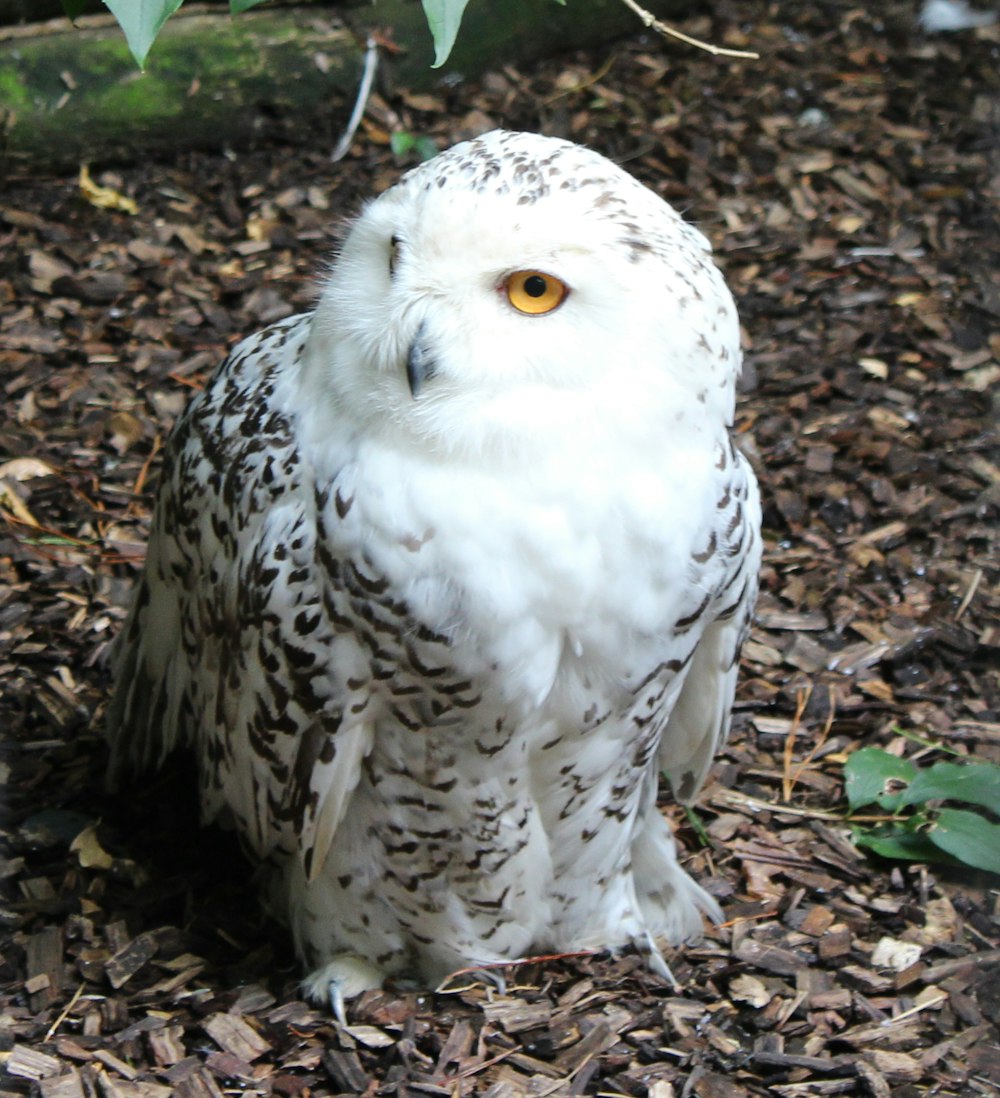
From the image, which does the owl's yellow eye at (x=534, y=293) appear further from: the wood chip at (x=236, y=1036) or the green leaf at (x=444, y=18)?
the wood chip at (x=236, y=1036)

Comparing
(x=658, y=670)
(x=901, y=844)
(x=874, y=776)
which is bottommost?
(x=901, y=844)

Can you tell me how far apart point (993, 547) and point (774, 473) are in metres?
0.65

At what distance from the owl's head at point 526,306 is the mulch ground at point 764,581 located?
21.7 inches

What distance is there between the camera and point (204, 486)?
303cm

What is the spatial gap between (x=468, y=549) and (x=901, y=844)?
156cm

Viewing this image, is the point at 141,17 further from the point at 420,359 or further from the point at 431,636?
the point at 431,636

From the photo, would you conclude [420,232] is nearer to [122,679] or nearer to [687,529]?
[687,529]

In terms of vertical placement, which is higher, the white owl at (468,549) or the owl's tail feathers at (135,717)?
the white owl at (468,549)

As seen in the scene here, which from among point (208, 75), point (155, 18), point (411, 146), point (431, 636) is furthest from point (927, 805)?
point (208, 75)

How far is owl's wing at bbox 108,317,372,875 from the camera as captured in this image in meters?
2.71

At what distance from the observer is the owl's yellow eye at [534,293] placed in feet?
7.88

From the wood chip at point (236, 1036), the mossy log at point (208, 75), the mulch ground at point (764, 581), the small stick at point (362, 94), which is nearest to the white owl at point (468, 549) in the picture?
the wood chip at point (236, 1036)

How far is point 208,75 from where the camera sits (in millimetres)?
5090

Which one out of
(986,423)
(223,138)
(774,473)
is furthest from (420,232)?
(223,138)
